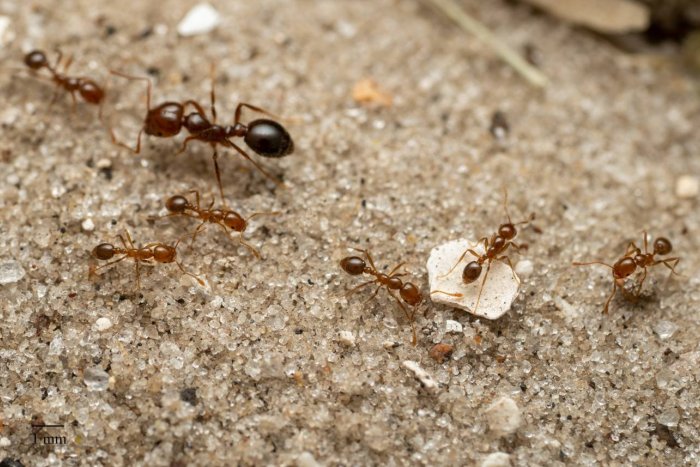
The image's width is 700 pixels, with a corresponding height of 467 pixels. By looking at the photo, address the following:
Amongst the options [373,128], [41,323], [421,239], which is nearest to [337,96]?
[373,128]

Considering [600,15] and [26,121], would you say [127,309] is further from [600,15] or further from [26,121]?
[600,15]

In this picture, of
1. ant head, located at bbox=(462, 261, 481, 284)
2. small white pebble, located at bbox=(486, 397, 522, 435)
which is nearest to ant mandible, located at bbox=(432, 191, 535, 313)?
ant head, located at bbox=(462, 261, 481, 284)

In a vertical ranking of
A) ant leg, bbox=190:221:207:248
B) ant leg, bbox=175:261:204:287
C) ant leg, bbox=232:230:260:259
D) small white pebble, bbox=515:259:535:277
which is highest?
ant leg, bbox=190:221:207:248

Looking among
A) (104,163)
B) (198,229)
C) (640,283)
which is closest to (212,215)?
(198,229)

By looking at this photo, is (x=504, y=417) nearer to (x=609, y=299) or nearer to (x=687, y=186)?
(x=609, y=299)

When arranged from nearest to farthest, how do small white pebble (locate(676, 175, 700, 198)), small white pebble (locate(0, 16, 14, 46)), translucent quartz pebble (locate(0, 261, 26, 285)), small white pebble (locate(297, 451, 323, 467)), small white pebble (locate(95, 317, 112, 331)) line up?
small white pebble (locate(297, 451, 323, 467))
small white pebble (locate(95, 317, 112, 331))
translucent quartz pebble (locate(0, 261, 26, 285))
small white pebble (locate(676, 175, 700, 198))
small white pebble (locate(0, 16, 14, 46))

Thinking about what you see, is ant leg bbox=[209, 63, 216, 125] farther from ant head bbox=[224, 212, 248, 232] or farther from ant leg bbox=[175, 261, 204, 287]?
ant leg bbox=[175, 261, 204, 287]

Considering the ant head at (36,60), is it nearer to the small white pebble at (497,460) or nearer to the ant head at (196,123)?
the ant head at (196,123)

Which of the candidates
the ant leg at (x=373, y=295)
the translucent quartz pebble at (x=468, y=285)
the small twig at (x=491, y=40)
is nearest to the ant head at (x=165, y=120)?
the ant leg at (x=373, y=295)
